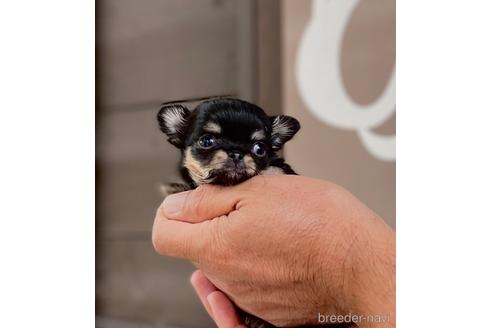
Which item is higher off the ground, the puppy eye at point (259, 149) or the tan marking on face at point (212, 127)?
the tan marking on face at point (212, 127)

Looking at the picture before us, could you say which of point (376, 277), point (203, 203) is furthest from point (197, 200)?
point (376, 277)

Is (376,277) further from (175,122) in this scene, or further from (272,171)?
(175,122)

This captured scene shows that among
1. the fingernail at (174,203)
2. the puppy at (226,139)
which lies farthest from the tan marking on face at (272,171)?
the fingernail at (174,203)

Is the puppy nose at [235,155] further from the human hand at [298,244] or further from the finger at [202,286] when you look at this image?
the finger at [202,286]

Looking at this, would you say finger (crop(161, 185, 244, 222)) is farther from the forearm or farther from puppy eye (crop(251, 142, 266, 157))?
the forearm

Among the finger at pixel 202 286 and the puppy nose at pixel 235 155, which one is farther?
the finger at pixel 202 286

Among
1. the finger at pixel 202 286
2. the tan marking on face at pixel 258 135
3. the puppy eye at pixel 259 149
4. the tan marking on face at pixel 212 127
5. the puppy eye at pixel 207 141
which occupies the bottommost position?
the finger at pixel 202 286
